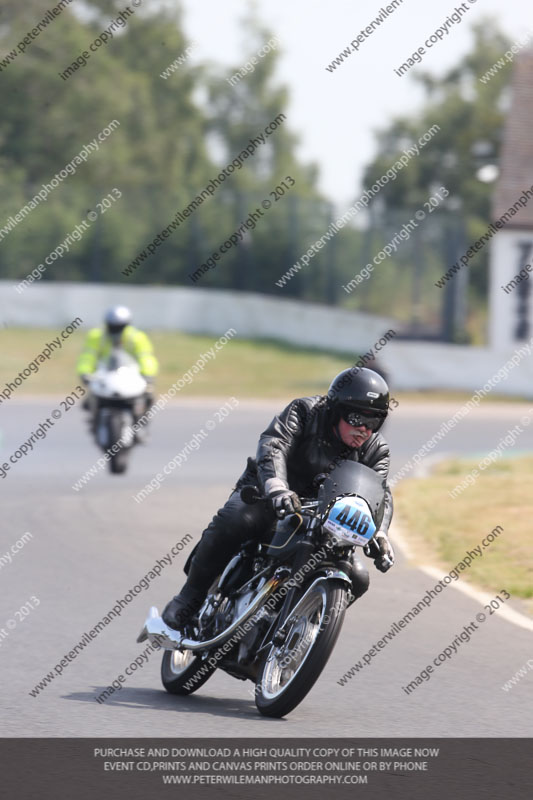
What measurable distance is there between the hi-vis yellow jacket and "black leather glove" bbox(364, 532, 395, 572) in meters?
10.6

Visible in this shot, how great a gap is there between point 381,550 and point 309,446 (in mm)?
638

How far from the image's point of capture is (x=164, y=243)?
1652 inches

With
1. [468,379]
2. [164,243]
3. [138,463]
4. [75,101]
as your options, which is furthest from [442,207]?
[138,463]

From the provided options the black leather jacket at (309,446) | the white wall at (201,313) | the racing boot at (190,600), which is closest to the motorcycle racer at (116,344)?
the racing boot at (190,600)

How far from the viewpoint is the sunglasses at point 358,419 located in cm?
672

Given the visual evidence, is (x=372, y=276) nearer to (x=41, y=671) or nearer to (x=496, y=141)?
(x=496, y=141)

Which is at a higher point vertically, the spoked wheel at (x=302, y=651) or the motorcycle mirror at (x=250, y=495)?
the motorcycle mirror at (x=250, y=495)

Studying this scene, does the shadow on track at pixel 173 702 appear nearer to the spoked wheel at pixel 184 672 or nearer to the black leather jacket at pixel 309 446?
the spoked wheel at pixel 184 672

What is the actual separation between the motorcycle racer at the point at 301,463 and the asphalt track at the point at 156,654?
0.58m

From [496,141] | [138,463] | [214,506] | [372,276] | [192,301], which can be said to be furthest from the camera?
[496,141]

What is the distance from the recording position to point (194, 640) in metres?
7.11

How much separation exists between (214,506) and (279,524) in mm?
8002

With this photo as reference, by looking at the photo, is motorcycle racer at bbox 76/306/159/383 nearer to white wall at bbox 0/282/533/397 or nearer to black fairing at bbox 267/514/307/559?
black fairing at bbox 267/514/307/559
